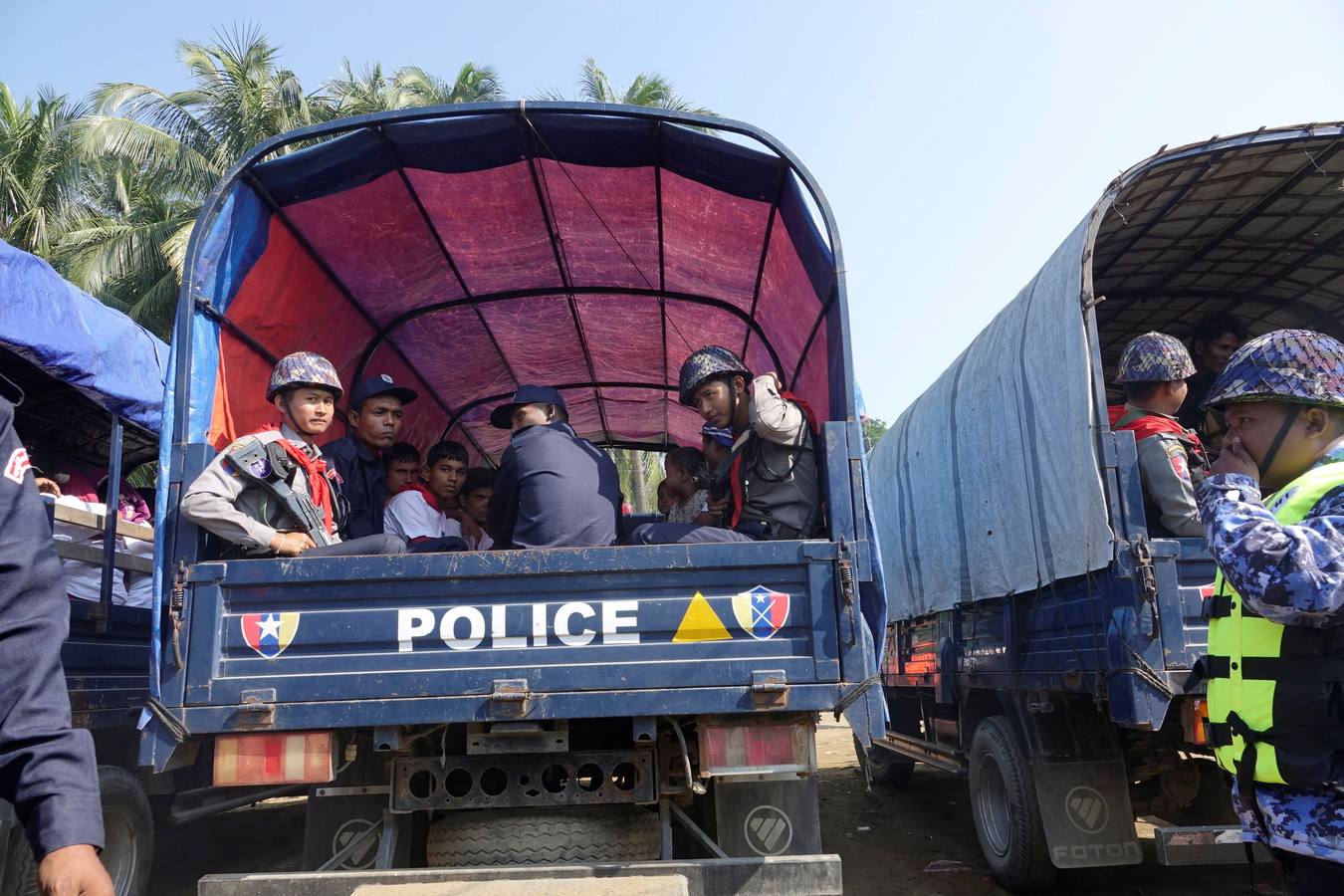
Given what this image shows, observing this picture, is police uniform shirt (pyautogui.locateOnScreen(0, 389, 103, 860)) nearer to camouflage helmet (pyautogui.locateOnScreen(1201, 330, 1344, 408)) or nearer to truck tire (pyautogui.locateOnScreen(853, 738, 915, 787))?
camouflage helmet (pyautogui.locateOnScreen(1201, 330, 1344, 408))

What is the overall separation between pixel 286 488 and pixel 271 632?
2.08 ft

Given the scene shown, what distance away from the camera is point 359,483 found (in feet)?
15.9

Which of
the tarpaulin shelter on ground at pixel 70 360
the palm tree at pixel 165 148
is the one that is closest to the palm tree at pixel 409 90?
the palm tree at pixel 165 148

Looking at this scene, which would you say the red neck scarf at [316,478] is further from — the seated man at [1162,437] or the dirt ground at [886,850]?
the seated man at [1162,437]

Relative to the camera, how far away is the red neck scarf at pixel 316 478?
3738mm

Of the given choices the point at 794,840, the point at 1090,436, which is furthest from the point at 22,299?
the point at 1090,436

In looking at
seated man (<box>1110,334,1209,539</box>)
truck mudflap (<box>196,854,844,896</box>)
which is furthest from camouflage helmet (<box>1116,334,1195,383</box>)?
truck mudflap (<box>196,854,844,896</box>)

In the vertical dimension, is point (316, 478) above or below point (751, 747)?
above

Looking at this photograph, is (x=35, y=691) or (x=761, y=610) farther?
(x=761, y=610)

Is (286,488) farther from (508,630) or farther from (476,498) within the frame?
(476,498)

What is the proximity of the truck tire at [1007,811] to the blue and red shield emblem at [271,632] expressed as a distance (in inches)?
142

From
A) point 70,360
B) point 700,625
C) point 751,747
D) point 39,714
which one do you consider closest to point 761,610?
point 700,625

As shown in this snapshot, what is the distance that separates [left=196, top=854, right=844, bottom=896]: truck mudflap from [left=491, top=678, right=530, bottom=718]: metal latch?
0.47 meters

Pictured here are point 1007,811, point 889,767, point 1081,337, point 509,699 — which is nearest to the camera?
point 509,699
